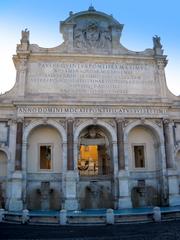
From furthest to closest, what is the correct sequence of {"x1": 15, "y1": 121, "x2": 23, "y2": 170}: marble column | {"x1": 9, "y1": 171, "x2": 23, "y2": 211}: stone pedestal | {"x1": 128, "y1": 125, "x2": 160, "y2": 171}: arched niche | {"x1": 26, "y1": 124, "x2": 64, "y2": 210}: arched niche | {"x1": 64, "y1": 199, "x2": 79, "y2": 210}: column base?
1. {"x1": 128, "y1": 125, "x2": 160, "y2": 171}: arched niche
2. {"x1": 26, "y1": 124, "x2": 64, "y2": 210}: arched niche
3. {"x1": 15, "y1": 121, "x2": 23, "y2": 170}: marble column
4. {"x1": 64, "y1": 199, "x2": 79, "y2": 210}: column base
5. {"x1": 9, "y1": 171, "x2": 23, "y2": 211}: stone pedestal

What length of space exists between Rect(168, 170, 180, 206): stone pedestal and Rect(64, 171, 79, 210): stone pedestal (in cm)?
785

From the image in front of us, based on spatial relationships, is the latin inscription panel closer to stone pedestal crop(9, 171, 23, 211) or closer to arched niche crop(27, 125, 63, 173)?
arched niche crop(27, 125, 63, 173)

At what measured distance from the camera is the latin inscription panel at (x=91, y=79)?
27984mm

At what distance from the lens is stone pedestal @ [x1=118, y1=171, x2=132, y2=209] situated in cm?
2477

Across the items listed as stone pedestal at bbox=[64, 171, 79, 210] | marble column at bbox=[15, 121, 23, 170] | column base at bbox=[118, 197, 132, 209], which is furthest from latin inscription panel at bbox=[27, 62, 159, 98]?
column base at bbox=[118, 197, 132, 209]

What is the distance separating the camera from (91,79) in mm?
28672

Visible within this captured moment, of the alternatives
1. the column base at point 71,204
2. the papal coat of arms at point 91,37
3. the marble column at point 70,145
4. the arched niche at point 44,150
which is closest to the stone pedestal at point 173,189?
the column base at point 71,204

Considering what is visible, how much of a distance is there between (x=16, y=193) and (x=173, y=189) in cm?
1287

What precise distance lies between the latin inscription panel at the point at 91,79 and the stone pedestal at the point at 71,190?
722cm

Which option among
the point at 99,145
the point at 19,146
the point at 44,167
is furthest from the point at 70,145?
the point at 19,146

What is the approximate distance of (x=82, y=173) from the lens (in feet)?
98.9

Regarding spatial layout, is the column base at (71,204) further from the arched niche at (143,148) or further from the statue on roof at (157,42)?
the statue on roof at (157,42)

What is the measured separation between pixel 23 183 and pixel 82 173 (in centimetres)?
706

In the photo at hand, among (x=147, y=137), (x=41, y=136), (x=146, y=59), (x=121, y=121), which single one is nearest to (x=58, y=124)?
(x=41, y=136)
